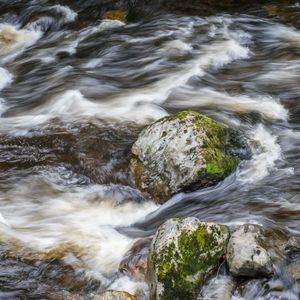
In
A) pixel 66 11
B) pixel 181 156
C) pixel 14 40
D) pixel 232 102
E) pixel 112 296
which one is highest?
pixel 181 156

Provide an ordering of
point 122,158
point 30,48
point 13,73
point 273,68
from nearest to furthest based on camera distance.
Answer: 1. point 122,158
2. point 273,68
3. point 13,73
4. point 30,48

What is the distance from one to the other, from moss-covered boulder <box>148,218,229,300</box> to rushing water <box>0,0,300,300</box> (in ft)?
0.50

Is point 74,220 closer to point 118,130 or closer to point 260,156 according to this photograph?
point 118,130

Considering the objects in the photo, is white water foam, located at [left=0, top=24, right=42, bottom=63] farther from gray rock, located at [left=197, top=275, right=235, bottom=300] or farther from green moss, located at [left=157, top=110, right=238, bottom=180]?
gray rock, located at [left=197, top=275, right=235, bottom=300]

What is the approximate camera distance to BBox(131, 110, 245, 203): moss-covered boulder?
5.94 metres

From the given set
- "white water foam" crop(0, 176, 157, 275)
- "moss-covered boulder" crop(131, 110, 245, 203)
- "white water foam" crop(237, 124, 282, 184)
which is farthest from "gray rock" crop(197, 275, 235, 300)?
"white water foam" crop(237, 124, 282, 184)

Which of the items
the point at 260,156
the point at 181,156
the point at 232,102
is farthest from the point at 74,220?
the point at 232,102

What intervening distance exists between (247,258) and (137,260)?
46.1 inches

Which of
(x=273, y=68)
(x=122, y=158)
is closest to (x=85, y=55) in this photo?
(x=273, y=68)

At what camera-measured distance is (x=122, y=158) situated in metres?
6.66

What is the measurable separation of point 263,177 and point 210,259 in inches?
75.4

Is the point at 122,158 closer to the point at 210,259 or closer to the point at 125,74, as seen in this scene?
the point at 210,259

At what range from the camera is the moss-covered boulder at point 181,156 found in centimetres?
594

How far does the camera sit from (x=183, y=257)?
4.53m
